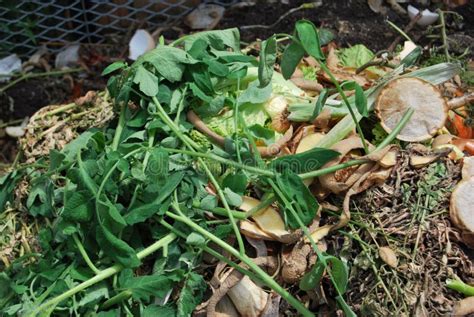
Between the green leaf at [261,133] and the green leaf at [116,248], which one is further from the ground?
the green leaf at [261,133]

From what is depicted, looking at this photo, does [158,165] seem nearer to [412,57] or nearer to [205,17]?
[412,57]

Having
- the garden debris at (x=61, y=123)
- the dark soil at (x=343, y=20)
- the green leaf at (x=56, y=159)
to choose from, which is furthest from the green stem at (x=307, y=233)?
the dark soil at (x=343, y=20)

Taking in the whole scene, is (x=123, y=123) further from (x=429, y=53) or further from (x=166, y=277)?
(x=429, y=53)

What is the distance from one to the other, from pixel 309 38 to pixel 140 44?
4.26 feet

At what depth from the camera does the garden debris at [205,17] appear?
9.26 ft

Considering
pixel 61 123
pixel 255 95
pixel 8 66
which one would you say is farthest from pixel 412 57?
pixel 8 66

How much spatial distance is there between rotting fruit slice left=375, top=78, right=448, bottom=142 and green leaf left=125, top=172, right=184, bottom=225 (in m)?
0.48

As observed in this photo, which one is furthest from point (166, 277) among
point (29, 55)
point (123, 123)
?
point (29, 55)

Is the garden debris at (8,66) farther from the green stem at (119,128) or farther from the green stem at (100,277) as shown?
the green stem at (100,277)

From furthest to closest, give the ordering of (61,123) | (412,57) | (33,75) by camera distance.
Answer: (33,75) → (61,123) → (412,57)

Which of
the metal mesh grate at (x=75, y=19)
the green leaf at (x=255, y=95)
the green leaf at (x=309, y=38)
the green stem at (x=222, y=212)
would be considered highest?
the green leaf at (x=309, y=38)

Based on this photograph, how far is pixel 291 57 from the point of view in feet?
4.94

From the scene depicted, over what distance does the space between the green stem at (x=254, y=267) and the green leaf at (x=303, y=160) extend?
0.61 ft

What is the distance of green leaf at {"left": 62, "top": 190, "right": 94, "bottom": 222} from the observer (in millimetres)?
1500
